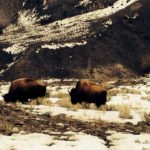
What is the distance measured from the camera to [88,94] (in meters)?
19.0

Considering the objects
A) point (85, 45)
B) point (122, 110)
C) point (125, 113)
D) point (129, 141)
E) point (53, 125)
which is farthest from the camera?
point (85, 45)

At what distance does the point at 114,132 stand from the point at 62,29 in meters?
51.8

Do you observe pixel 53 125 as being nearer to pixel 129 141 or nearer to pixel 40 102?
pixel 129 141

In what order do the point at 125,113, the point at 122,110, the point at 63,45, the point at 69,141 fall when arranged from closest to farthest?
1. the point at 69,141
2. the point at 125,113
3. the point at 122,110
4. the point at 63,45

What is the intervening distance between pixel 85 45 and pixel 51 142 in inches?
1738

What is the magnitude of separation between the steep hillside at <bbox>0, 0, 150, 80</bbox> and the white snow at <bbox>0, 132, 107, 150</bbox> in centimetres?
3701

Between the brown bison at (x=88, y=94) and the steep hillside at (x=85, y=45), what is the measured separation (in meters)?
29.1

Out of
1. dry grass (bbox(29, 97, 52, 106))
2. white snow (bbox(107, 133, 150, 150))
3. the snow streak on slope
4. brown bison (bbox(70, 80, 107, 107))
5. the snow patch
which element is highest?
the snow streak on slope

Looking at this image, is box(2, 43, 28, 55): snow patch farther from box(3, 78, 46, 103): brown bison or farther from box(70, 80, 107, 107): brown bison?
box(70, 80, 107, 107): brown bison

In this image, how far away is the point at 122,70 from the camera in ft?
167

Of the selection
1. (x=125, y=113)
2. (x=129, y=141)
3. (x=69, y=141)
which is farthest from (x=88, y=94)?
(x=69, y=141)

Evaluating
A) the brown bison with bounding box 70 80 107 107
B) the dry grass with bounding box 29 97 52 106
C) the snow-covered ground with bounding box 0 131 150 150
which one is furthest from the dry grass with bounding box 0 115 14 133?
the brown bison with bounding box 70 80 107 107

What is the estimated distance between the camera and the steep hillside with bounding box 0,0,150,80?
50.2 metres

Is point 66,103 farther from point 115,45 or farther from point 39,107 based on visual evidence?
point 115,45
